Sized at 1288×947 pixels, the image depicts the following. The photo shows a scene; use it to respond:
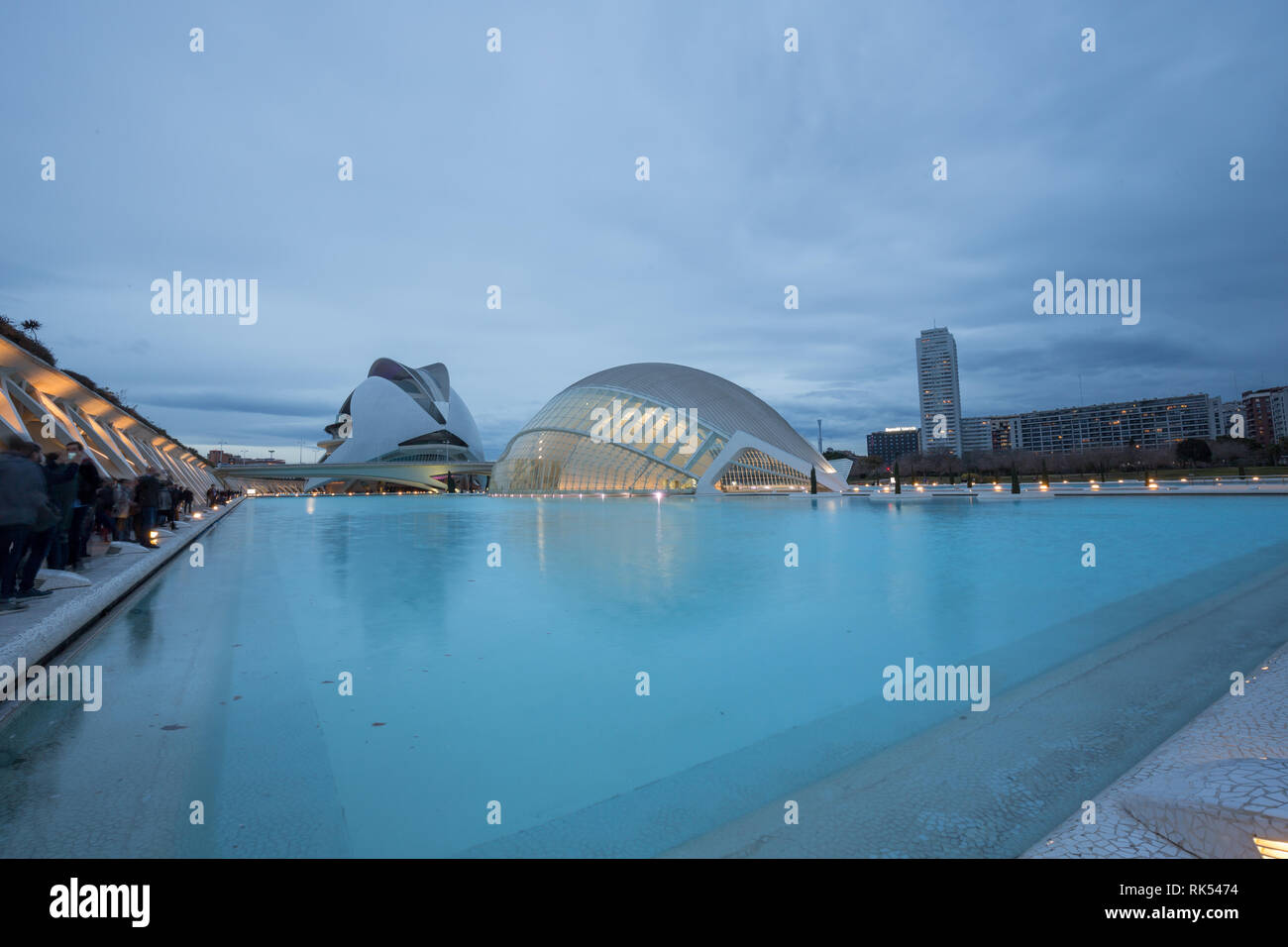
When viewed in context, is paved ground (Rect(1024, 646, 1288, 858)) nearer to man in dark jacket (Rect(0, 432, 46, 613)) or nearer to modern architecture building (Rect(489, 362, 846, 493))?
man in dark jacket (Rect(0, 432, 46, 613))

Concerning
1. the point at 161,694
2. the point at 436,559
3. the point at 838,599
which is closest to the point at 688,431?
the point at 436,559

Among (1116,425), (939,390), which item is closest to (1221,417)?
(1116,425)

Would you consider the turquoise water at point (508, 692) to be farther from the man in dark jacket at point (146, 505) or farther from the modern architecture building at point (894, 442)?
the modern architecture building at point (894, 442)

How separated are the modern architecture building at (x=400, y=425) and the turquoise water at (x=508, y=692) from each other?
243 feet

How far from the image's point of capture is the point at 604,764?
2.78 metres

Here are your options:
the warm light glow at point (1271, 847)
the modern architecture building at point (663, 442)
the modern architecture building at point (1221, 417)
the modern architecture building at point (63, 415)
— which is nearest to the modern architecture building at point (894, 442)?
the modern architecture building at point (1221, 417)

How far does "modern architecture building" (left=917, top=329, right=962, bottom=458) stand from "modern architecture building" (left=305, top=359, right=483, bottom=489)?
121541 mm

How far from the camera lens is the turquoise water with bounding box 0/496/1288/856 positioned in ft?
7.65

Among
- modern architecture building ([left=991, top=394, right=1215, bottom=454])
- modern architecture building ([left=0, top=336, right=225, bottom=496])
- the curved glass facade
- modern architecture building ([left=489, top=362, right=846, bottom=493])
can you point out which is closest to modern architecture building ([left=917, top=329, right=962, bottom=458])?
modern architecture building ([left=991, top=394, right=1215, bottom=454])
